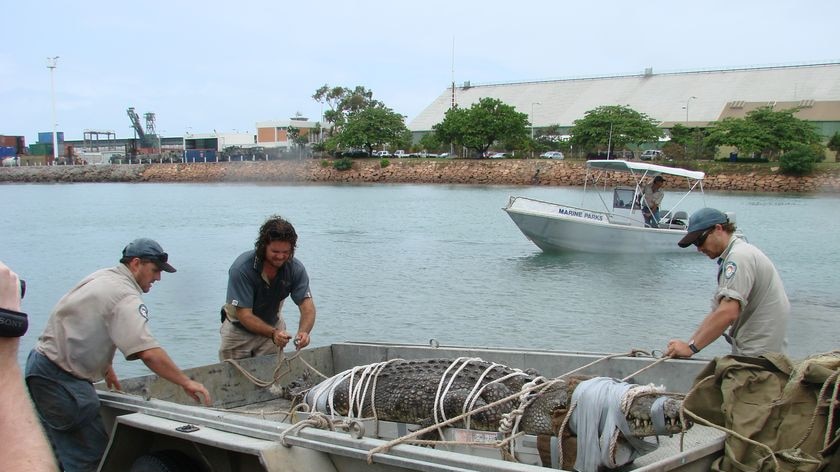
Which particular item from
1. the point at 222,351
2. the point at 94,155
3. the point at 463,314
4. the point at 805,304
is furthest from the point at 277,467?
the point at 94,155

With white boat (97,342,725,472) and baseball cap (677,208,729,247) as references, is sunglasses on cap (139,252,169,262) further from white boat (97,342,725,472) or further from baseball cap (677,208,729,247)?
baseball cap (677,208,729,247)

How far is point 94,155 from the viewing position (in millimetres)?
132250

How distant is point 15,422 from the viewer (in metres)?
1.99

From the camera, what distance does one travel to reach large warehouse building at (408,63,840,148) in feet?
295

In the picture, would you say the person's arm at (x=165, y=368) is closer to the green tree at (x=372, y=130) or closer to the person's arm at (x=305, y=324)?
the person's arm at (x=305, y=324)

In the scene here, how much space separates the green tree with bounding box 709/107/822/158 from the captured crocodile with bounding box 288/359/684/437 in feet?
235

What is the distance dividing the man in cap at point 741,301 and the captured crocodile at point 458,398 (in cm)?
98

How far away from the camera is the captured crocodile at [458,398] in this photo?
182 inches

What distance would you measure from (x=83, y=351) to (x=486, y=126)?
8528 cm

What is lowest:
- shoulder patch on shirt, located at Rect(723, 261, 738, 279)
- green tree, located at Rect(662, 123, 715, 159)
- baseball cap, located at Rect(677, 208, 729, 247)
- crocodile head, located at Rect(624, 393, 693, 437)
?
crocodile head, located at Rect(624, 393, 693, 437)

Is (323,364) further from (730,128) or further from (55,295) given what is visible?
(730,128)

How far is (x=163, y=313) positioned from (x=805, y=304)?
15.6 meters

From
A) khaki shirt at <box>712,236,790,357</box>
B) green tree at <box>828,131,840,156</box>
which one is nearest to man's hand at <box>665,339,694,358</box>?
khaki shirt at <box>712,236,790,357</box>

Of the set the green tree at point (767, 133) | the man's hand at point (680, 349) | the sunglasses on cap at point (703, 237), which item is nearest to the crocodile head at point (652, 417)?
the man's hand at point (680, 349)
